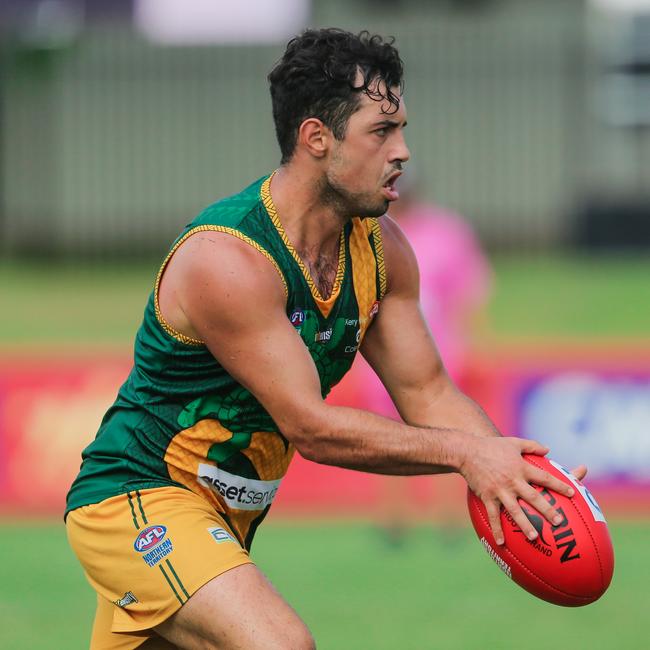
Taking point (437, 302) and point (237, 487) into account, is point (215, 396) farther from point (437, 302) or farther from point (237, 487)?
point (437, 302)

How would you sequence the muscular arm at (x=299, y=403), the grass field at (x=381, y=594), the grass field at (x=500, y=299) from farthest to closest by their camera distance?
the grass field at (x=500, y=299) < the grass field at (x=381, y=594) < the muscular arm at (x=299, y=403)

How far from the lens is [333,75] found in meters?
4.36

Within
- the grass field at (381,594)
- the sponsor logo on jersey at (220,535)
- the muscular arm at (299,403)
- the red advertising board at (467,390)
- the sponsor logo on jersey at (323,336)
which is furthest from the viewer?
the red advertising board at (467,390)

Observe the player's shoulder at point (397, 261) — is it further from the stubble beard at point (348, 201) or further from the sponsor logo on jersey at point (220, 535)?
the sponsor logo on jersey at point (220, 535)

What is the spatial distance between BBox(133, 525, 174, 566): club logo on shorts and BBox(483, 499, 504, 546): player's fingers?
3.14 ft

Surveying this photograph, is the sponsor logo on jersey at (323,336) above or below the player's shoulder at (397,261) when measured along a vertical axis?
below

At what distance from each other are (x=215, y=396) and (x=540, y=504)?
3.51 ft

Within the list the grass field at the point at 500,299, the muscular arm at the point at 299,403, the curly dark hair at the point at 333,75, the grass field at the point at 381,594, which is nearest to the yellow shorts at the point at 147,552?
the muscular arm at the point at 299,403

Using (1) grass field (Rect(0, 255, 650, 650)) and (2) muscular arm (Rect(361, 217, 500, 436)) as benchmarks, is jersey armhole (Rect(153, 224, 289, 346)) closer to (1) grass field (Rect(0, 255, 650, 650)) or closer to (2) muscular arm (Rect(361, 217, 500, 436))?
(2) muscular arm (Rect(361, 217, 500, 436))

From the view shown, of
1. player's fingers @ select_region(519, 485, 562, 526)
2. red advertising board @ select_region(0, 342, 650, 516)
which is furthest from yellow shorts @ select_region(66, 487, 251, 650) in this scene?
red advertising board @ select_region(0, 342, 650, 516)

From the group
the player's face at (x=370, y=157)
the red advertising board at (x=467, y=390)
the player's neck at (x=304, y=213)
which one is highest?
the player's face at (x=370, y=157)

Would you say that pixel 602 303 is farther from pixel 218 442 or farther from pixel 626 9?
pixel 218 442

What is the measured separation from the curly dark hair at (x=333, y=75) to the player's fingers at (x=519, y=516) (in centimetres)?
122

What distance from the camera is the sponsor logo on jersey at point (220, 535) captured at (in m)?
4.34
